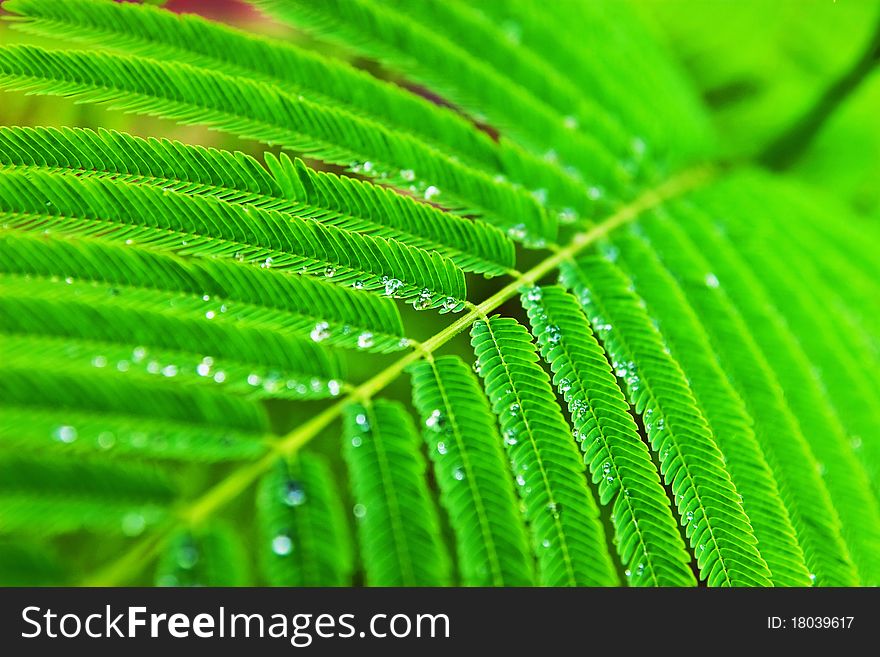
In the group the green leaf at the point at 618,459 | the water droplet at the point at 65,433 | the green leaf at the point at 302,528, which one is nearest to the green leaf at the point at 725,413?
the green leaf at the point at 618,459

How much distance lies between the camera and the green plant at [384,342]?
811mm

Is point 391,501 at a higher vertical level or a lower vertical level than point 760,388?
lower

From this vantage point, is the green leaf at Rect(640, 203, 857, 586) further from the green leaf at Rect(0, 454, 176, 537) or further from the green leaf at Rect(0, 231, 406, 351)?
the green leaf at Rect(0, 454, 176, 537)

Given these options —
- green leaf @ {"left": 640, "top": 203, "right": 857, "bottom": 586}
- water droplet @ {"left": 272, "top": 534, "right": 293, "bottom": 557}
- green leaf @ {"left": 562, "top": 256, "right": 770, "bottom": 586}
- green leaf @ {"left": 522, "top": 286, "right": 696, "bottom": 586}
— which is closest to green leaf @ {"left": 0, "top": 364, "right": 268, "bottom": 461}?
water droplet @ {"left": 272, "top": 534, "right": 293, "bottom": 557}

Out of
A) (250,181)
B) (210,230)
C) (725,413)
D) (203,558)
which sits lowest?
(203,558)

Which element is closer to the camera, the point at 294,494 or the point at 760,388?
the point at 294,494

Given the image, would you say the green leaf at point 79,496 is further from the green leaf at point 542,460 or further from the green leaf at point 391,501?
the green leaf at point 542,460

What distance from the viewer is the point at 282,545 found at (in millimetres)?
801

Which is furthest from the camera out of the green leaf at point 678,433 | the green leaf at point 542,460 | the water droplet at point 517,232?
the water droplet at point 517,232

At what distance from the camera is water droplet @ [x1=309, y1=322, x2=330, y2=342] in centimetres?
102

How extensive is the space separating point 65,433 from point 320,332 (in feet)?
1.23

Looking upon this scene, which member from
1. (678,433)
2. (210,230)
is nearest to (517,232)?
(678,433)

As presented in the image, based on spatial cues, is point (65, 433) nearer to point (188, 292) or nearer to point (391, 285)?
point (188, 292)

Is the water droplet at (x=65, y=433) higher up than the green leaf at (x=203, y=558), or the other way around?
the water droplet at (x=65, y=433)
